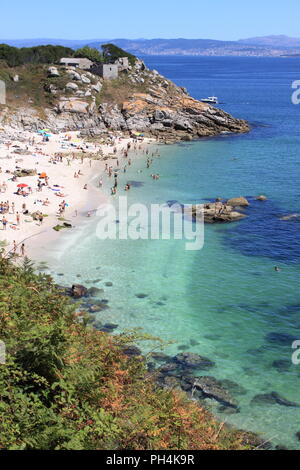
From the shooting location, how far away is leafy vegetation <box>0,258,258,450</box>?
1247 centimetres

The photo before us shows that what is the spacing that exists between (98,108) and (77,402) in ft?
259

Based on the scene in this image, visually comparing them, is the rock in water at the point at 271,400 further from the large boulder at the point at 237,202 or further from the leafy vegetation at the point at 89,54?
the leafy vegetation at the point at 89,54

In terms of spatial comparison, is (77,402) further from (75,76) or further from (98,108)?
(75,76)

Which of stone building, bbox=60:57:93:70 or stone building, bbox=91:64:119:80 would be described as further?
stone building, bbox=60:57:93:70

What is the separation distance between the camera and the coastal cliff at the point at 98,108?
81.7 m

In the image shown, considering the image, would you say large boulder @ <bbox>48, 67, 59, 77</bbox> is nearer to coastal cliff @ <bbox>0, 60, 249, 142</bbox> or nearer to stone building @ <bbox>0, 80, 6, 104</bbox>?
coastal cliff @ <bbox>0, 60, 249, 142</bbox>

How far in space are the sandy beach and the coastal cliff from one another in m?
4.62

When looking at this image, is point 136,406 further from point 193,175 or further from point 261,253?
point 193,175

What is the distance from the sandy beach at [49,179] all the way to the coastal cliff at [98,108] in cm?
462

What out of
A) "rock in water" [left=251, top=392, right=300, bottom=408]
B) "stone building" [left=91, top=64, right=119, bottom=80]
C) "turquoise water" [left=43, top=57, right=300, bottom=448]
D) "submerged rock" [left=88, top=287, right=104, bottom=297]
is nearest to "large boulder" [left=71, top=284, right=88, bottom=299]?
"submerged rock" [left=88, top=287, right=104, bottom=297]

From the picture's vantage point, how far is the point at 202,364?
945 inches

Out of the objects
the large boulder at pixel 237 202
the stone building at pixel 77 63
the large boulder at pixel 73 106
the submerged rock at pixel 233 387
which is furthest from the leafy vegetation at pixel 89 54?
the submerged rock at pixel 233 387

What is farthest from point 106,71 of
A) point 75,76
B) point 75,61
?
point 75,76
